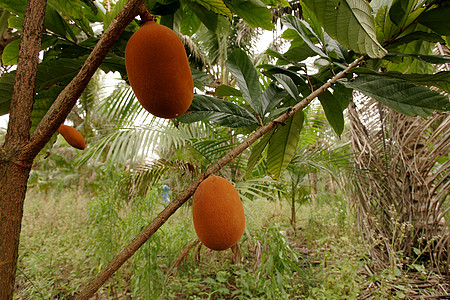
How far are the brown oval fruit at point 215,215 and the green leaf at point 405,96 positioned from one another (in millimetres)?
283

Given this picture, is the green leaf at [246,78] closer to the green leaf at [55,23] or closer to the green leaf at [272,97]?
the green leaf at [272,97]

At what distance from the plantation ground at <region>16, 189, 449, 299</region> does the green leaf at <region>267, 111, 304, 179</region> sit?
2.59 feet

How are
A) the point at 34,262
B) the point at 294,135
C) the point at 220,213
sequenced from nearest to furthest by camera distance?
the point at 220,213, the point at 294,135, the point at 34,262

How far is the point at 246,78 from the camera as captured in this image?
518 millimetres


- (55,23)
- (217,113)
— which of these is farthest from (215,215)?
(55,23)

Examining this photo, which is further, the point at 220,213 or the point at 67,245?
the point at 67,245

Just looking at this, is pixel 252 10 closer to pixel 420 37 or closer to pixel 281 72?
pixel 281 72

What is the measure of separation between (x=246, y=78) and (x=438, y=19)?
33 centimetres

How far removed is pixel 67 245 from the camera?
250 centimetres

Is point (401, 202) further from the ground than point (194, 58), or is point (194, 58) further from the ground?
point (194, 58)

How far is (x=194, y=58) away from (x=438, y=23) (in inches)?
152

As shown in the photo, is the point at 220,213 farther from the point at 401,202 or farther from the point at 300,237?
the point at 300,237

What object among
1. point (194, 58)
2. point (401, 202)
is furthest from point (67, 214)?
point (401, 202)

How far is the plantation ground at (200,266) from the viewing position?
143 centimetres
